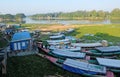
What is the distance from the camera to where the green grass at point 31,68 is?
1235 centimetres

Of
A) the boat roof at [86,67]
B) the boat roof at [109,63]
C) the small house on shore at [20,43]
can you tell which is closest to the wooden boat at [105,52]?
the boat roof at [109,63]

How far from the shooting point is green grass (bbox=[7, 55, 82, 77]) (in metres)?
12.4

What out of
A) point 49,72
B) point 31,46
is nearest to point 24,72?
point 49,72

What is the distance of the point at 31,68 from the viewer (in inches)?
511

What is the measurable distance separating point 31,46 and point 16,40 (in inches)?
42.1

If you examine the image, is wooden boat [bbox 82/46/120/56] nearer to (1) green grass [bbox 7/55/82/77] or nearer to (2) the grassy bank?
(1) green grass [bbox 7/55/82/77]

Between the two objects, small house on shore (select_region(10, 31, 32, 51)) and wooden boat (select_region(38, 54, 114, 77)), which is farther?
small house on shore (select_region(10, 31, 32, 51))

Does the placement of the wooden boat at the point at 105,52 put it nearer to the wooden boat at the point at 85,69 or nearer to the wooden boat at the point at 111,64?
the wooden boat at the point at 111,64

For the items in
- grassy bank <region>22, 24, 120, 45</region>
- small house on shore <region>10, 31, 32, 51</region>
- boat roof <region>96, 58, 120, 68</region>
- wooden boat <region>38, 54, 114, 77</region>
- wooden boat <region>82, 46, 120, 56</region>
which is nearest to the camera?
wooden boat <region>38, 54, 114, 77</region>

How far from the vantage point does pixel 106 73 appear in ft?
40.3

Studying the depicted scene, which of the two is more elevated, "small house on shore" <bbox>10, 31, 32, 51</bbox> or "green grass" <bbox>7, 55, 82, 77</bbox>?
"small house on shore" <bbox>10, 31, 32, 51</bbox>

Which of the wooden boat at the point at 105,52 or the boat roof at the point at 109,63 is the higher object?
the boat roof at the point at 109,63

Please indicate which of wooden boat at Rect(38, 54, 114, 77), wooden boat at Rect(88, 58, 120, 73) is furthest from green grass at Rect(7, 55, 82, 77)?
wooden boat at Rect(88, 58, 120, 73)

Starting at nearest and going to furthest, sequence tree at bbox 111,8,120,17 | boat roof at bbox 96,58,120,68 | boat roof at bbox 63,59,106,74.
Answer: boat roof at bbox 63,59,106,74 < boat roof at bbox 96,58,120,68 < tree at bbox 111,8,120,17
